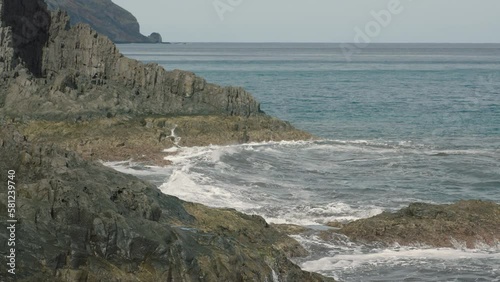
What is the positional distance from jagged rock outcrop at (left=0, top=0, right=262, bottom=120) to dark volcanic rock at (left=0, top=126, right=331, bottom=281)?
3527cm

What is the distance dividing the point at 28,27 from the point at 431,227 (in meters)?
44.7

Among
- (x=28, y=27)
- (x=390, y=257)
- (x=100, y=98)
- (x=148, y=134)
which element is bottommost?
(x=148, y=134)

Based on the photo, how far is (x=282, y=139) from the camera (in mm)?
60656

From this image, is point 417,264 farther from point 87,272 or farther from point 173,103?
point 173,103

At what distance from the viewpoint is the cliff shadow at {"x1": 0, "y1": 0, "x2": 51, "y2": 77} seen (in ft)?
208

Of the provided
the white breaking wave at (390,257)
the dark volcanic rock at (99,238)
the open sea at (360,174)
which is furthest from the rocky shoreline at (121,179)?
the open sea at (360,174)

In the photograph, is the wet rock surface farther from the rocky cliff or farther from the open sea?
the open sea

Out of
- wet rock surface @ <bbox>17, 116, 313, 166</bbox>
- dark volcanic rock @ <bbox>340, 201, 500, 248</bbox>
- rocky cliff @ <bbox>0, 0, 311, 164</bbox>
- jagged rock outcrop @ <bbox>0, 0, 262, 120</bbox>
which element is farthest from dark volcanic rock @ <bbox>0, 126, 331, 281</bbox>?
jagged rock outcrop @ <bbox>0, 0, 262, 120</bbox>

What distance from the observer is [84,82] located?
207 feet

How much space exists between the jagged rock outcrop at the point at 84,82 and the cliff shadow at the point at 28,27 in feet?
0.27

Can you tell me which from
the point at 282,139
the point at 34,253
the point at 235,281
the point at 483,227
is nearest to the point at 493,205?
the point at 483,227

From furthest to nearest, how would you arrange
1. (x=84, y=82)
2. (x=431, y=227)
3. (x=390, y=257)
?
(x=84, y=82), (x=431, y=227), (x=390, y=257)

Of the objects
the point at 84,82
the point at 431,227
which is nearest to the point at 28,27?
the point at 84,82

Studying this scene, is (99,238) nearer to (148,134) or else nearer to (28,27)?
(148,134)
